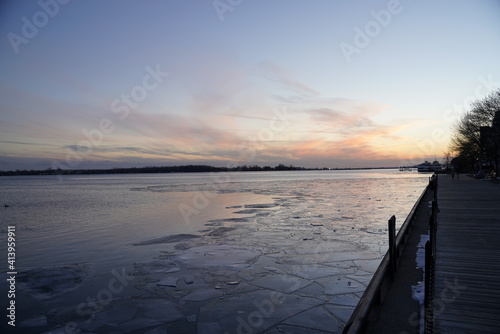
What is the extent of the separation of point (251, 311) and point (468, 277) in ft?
15.0

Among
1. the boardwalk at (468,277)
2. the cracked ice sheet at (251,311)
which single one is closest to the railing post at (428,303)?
the boardwalk at (468,277)

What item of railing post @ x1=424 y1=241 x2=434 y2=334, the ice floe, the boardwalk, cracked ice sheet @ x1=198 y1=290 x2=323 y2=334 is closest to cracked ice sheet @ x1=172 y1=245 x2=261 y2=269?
cracked ice sheet @ x1=198 y1=290 x2=323 y2=334

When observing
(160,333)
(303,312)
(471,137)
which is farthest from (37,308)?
(471,137)

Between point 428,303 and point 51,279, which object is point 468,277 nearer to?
point 428,303

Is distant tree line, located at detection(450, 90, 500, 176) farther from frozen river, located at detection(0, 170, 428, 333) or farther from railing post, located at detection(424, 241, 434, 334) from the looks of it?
railing post, located at detection(424, 241, 434, 334)

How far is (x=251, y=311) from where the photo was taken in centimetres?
708

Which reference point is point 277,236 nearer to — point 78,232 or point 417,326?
point 417,326

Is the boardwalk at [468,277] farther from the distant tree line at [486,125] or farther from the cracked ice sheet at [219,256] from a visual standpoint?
the distant tree line at [486,125]

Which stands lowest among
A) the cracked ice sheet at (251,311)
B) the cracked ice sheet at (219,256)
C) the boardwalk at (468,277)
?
the cracked ice sheet at (251,311)

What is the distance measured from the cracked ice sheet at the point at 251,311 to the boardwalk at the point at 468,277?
2629 millimetres

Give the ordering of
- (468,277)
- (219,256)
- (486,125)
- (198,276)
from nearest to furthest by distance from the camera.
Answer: (468,277)
(198,276)
(219,256)
(486,125)

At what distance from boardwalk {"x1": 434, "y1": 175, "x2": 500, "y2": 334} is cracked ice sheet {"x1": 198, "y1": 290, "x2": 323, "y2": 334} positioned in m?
2.63

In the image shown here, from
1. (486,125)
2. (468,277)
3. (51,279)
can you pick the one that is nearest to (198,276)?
(51,279)

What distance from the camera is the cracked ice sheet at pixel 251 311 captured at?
6.47 m
